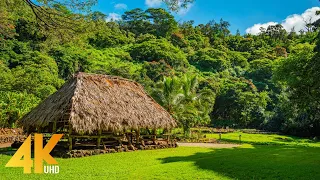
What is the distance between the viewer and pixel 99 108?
46.4 ft

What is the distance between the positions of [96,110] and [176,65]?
39.8 m

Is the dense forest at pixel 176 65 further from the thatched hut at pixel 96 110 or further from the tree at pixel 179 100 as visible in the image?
the thatched hut at pixel 96 110

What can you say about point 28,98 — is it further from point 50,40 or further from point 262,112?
point 262,112

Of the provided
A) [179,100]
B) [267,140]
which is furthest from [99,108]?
[267,140]

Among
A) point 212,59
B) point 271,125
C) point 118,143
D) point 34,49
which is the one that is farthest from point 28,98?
point 212,59

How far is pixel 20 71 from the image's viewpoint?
28.8m

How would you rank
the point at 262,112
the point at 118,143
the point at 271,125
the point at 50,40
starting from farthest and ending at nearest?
1. the point at 262,112
2. the point at 271,125
3. the point at 118,143
4. the point at 50,40

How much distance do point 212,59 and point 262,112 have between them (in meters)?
21.5

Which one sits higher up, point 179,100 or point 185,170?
point 179,100

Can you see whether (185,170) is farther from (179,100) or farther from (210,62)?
(210,62)

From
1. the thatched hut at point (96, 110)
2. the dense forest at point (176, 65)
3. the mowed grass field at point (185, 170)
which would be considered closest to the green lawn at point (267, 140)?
the dense forest at point (176, 65)

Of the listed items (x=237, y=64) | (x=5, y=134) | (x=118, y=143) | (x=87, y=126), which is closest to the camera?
(x=87, y=126)

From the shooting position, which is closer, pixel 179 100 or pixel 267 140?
pixel 179 100

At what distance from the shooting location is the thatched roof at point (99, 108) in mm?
13219
